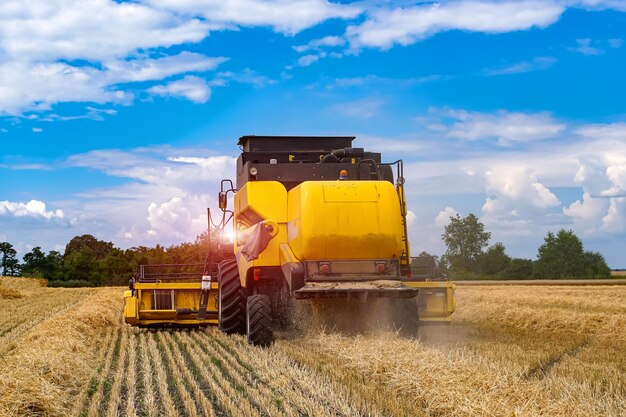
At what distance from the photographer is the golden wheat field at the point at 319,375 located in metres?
6.12

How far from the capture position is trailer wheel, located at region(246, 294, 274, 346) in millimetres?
10227

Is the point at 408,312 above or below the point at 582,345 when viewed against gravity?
above

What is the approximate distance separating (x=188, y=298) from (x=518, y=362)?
290 inches

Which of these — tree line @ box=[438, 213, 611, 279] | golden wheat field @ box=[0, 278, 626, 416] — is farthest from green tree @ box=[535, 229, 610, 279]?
golden wheat field @ box=[0, 278, 626, 416]

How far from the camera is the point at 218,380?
7.75 metres

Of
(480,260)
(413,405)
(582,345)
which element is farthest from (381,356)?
(480,260)

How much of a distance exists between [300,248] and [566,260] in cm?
8472

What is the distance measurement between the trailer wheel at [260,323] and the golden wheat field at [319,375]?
0.70 ft

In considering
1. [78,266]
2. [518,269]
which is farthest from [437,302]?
[518,269]

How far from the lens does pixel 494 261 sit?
8756 centimetres

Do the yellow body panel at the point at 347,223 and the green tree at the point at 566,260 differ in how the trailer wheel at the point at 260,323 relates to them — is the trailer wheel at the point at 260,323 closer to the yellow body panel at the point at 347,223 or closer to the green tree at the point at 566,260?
the yellow body panel at the point at 347,223

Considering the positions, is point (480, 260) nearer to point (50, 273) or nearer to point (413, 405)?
point (50, 273)

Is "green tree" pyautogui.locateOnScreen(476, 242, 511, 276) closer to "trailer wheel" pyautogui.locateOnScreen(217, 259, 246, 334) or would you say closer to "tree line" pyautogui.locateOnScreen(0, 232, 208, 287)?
"tree line" pyautogui.locateOnScreen(0, 232, 208, 287)

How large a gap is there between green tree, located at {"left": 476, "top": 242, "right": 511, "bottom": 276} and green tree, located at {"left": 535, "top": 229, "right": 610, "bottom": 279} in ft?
13.6
